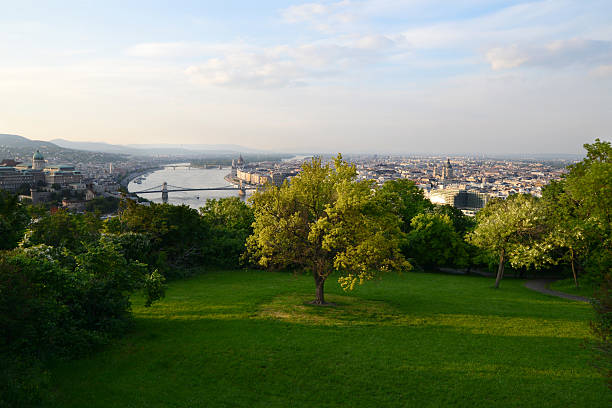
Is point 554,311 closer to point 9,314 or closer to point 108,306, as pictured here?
point 108,306

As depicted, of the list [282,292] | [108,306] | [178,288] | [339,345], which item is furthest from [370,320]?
[178,288]

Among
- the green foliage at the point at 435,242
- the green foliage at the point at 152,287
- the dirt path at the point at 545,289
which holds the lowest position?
the dirt path at the point at 545,289

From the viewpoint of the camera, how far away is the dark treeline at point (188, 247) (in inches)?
319

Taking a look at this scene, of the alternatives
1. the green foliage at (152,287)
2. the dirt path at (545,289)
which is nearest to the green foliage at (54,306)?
the green foliage at (152,287)

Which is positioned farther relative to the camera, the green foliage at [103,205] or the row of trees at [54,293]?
the green foliage at [103,205]

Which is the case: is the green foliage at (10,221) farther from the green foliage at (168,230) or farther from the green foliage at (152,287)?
the green foliage at (168,230)

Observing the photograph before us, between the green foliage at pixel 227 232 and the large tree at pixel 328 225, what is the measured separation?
1082cm

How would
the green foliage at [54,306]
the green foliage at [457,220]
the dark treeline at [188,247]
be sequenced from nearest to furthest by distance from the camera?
1. the green foliage at [54,306]
2. the dark treeline at [188,247]
3. the green foliage at [457,220]

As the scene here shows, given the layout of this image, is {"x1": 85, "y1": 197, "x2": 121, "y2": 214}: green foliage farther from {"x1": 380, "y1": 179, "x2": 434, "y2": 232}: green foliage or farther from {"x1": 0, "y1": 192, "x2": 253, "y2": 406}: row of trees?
{"x1": 0, "y1": 192, "x2": 253, "y2": 406}: row of trees

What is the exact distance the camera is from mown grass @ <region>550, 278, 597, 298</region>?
778 inches

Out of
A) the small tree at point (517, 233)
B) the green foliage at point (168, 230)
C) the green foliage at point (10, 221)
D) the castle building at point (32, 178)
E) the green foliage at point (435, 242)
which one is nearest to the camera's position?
the green foliage at point (10, 221)

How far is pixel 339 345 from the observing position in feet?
32.9

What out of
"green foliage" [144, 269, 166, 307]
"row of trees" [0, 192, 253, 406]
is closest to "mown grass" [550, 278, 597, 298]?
"green foliage" [144, 269, 166, 307]

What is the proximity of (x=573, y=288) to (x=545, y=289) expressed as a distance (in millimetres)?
1278
